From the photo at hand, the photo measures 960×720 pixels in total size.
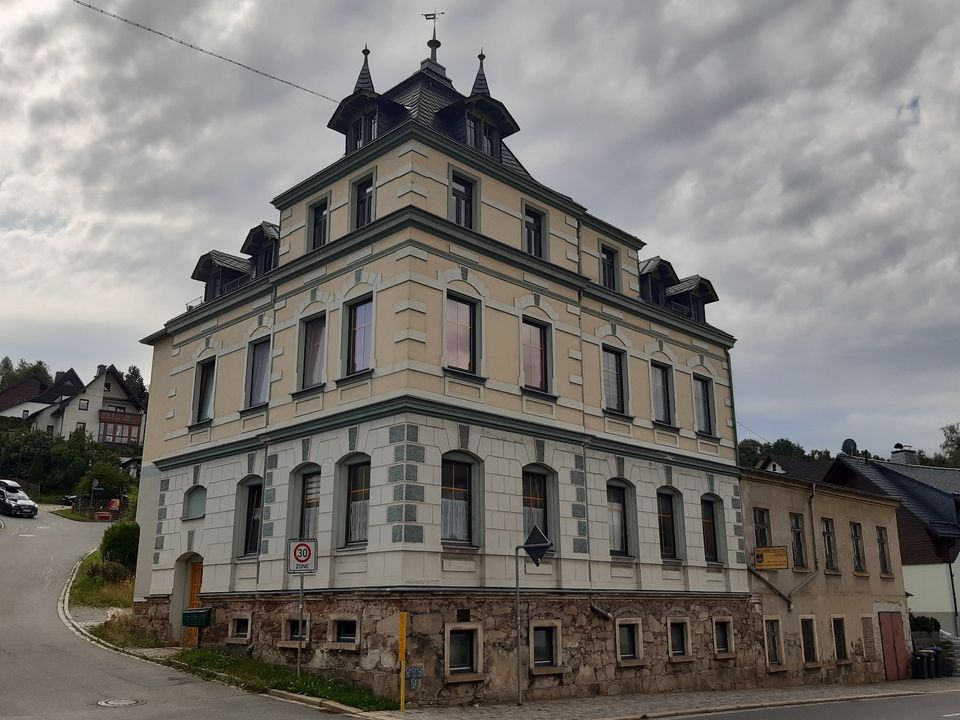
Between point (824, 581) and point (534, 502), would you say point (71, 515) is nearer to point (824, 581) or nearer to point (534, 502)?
point (534, 502)

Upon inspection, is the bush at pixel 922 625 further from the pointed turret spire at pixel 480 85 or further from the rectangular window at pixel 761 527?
the pointed turret spire at pixel 480 85

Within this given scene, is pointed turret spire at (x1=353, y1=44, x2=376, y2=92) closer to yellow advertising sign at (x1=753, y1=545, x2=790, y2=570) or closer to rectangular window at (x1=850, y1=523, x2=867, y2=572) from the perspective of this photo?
yellow advertising sign at (x1=753, y1=545, x2=790, y2=570)

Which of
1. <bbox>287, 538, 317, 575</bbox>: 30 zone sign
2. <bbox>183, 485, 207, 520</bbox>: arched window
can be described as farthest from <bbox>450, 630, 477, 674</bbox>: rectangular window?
<bbox>183, 485, 207, 520</bbox>: arched window

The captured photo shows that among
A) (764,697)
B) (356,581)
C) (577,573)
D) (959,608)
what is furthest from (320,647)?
(959,608)

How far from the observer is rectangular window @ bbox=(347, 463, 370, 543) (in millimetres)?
18422

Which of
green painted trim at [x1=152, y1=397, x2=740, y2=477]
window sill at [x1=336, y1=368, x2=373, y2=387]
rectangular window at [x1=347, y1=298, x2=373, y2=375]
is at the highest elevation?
rectangular window at [x1=347, y1=298, x2=373, y2=375]

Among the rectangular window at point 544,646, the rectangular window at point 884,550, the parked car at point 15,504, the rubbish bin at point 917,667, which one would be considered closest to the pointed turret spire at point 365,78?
the rectangular window at point 544,646

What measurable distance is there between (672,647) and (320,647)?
9960mm

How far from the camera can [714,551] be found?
84.4 ft

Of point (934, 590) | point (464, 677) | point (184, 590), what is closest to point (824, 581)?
point (464, 677)

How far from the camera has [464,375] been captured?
1912 centimetres

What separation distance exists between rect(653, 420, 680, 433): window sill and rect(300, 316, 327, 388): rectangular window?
999 centimetres

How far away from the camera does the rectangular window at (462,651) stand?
17328 mm

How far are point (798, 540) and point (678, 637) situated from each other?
7.89 metres
